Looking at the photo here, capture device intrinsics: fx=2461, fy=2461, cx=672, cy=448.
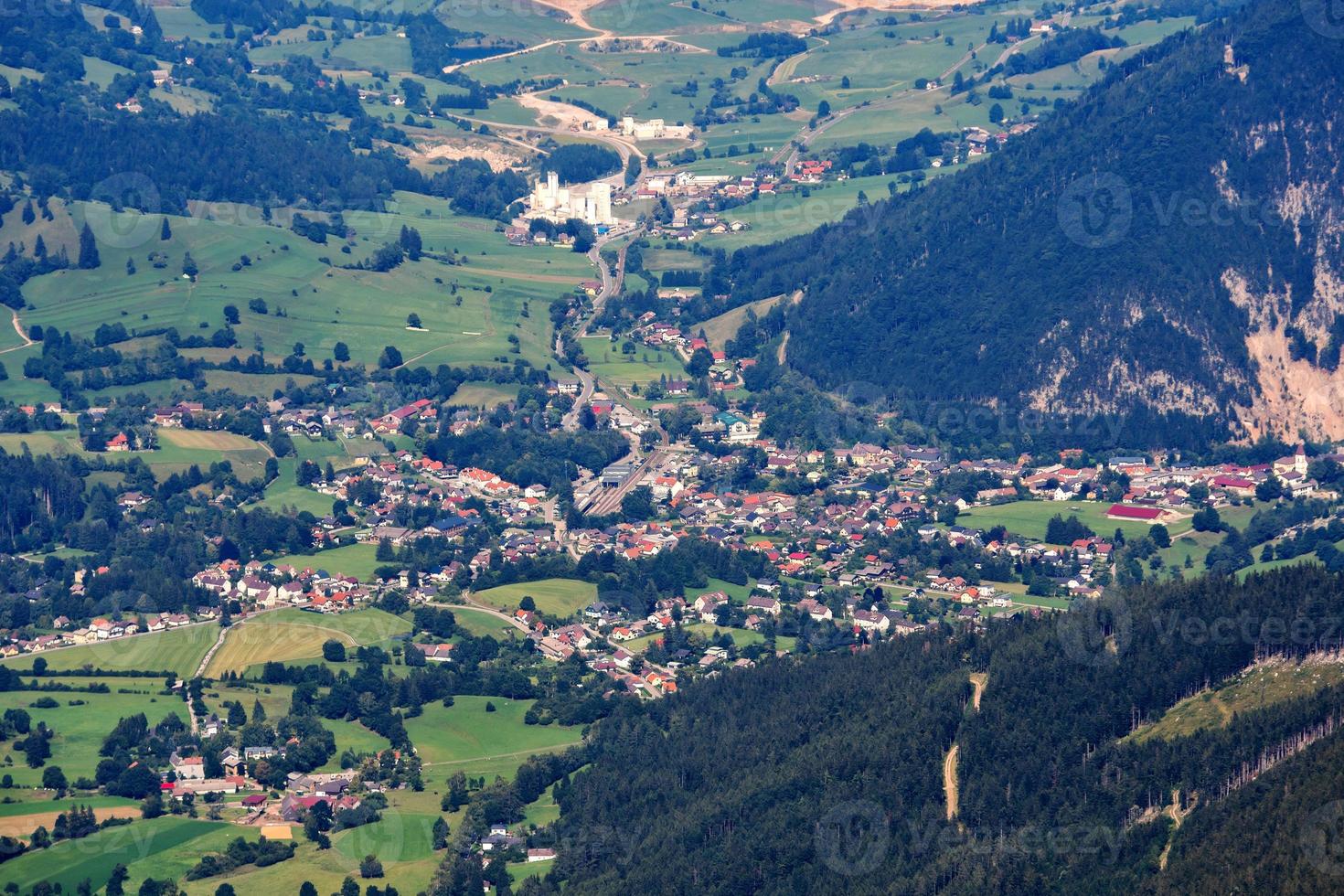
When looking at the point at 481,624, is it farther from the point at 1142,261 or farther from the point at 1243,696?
the point at 1142,261

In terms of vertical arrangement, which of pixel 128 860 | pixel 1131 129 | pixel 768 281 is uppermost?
pixel 1131 129

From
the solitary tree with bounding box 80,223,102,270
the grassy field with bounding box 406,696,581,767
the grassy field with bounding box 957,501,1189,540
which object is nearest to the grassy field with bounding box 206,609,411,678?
the grassy field with bounding box 406,696,581,767

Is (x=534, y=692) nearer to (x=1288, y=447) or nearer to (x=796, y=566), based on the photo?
(x=796, y=566)

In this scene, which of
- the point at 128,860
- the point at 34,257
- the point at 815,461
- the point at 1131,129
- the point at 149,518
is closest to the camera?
the point at 128,860

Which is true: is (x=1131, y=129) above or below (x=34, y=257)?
above

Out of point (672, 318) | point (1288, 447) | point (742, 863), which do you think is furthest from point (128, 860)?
point (672, 318)

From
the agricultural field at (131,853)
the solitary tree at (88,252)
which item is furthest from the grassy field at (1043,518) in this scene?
the solitary tree at (88,252)

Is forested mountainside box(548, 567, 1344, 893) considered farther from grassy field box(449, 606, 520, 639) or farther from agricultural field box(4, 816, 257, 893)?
grassy field box(449, 606, 520, 639)
